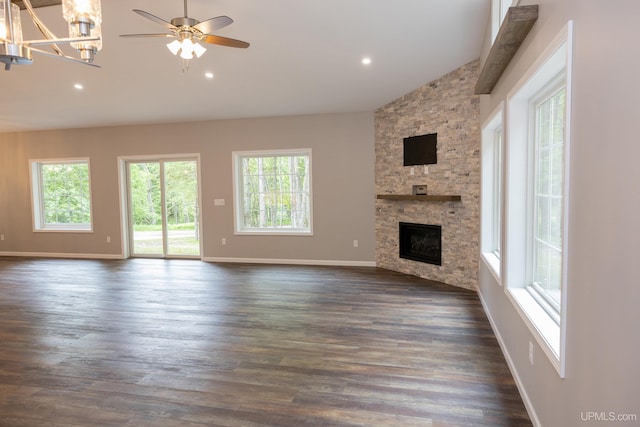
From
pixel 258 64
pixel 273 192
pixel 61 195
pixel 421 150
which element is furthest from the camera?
pixel 61 195

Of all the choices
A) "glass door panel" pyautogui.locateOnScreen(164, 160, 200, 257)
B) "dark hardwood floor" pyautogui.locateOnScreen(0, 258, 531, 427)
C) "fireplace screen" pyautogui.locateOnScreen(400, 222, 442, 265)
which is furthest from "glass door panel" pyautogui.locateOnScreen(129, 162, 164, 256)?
"fireplace screen" pyautogui.locateOnScreen(400, 222, 442, 265)

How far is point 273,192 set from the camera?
743cm

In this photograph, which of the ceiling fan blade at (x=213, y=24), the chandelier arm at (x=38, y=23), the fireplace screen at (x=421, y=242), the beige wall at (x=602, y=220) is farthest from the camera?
the fireplace screen at (x=421, y=242)

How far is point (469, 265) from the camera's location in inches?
201

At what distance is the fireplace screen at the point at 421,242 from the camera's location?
562 centimetres

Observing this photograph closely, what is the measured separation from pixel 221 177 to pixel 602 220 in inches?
266

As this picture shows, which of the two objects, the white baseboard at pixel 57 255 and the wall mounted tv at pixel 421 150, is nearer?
the wall mounted tv at pixel 421 150

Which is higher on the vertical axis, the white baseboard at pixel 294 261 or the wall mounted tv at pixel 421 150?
the wall mounted tv at pixel 421 150

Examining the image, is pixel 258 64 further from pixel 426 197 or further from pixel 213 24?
pixel 426 197

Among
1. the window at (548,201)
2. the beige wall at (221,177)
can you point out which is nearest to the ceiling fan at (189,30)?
the window at (548,201)

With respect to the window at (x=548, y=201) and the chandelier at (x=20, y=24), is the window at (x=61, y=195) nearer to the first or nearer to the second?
the chandelier at (x=20, y=24)

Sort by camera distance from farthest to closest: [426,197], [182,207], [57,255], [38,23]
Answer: [57,255], [182,207], [426,197], [38,23]

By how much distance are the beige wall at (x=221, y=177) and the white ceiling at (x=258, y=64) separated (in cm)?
36

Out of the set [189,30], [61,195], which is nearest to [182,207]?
[61,195]
